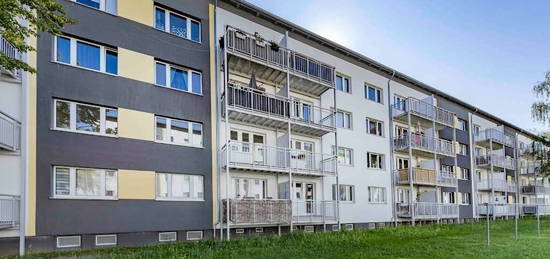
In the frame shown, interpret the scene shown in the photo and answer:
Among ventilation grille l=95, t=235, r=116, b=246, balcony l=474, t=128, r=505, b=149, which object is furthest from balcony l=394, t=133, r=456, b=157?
ventilation grille l=95, t=235, r=116, b=246

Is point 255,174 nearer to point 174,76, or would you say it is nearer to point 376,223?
point 174,76

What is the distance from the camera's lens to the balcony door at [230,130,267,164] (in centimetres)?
2009

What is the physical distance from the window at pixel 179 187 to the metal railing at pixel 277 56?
5.99m

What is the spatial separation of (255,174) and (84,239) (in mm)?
8288

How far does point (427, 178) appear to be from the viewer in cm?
3131

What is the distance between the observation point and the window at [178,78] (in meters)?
18.8

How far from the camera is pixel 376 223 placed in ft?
91.5

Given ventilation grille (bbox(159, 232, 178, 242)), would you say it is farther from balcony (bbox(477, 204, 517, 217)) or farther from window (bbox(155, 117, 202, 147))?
balcony (bbox(477, 204, 517, 217))

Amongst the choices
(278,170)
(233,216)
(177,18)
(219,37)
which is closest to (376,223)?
(278,170)

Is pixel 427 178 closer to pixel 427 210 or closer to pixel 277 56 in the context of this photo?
pixel 427 210

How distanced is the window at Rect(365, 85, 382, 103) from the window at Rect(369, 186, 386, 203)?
6.03m

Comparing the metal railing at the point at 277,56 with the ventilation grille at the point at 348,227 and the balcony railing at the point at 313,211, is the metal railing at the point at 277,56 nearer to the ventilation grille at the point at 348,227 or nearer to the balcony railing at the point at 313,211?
the balcony railing at the point at 313,211

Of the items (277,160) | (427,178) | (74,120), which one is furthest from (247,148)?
(427,178)

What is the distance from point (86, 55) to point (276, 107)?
28.7ft
